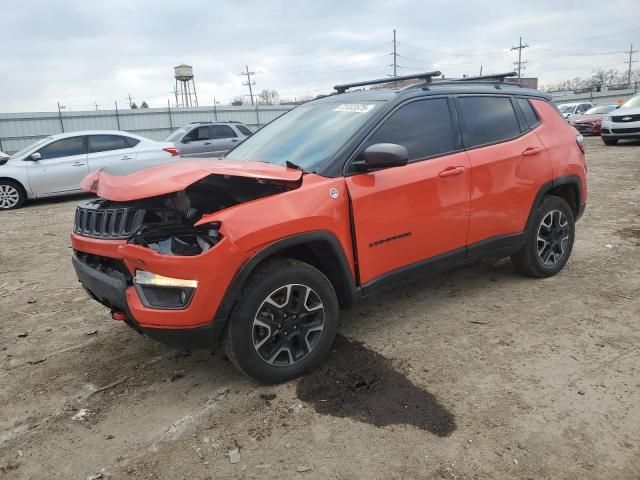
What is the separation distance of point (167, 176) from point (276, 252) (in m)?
0.75

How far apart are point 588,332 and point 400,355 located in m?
1.41

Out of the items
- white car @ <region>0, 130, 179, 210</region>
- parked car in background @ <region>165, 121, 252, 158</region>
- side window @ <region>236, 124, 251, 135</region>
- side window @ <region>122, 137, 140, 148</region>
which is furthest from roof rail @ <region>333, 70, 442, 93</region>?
side window @ <region>236, 124, 251, 135</region>

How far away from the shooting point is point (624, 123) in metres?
15.5

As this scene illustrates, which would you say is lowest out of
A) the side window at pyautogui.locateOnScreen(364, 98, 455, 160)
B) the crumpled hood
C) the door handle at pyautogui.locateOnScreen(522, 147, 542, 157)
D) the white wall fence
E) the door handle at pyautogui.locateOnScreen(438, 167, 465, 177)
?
the door handle at pyautogui.locateOnScreen(438, 167, 465, 177)

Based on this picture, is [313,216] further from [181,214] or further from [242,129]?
[242,129]

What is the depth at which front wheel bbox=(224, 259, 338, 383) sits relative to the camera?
2.79 metres

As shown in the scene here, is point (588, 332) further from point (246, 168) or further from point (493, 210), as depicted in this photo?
point (246, 168)

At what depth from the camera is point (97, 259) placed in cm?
317

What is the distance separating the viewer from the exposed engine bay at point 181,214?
2672 millimetres

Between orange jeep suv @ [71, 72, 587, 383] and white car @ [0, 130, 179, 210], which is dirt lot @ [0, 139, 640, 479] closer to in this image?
orange jeep suv @ [71, 72, 587, 383]

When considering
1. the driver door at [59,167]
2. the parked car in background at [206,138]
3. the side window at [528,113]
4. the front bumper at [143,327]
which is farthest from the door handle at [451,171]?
the parked car in background at [206,138]

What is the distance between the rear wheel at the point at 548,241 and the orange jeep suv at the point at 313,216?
0.13 ft

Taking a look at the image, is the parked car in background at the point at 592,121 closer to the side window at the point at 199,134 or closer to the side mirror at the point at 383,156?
the side window at the point at 199,134

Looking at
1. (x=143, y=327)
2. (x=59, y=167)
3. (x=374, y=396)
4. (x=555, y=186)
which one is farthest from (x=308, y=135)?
(x=59, y=167)
